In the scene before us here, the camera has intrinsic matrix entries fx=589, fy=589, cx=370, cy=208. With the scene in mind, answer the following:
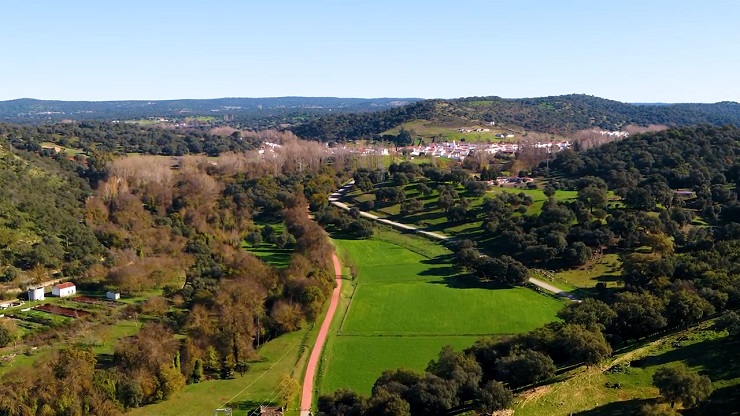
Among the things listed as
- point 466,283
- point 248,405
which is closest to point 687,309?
point 466,283

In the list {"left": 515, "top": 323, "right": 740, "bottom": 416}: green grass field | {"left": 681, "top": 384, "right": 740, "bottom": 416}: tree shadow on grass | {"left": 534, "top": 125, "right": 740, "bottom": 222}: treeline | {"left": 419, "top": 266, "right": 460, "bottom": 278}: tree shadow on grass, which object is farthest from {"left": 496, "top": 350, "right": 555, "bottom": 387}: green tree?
{"left": 534, "top": 125, "right": 740, "bottom": 222}: treeline

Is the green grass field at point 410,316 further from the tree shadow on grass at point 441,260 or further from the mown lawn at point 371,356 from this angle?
the tree shadow on grass at point 441,260

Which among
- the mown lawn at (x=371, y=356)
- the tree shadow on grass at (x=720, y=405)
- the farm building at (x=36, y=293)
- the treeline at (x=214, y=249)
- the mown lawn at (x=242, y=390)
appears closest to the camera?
the tree shadow on grass at (x=720, y=405)

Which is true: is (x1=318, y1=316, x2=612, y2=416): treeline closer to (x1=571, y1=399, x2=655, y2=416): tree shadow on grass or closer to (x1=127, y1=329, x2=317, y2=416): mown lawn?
(x1=571, y1=399, x2=655, y2=416): tree shadow on grass

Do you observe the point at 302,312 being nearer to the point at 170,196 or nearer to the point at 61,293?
the point at 61,293

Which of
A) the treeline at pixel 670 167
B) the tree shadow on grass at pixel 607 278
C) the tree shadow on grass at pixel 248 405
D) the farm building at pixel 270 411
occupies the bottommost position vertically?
the tree shadow on grass at pixel 248 405

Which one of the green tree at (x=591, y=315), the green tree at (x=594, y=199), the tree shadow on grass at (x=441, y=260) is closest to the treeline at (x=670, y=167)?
the green tree at (x=594, y=199)

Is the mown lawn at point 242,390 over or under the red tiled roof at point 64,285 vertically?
under
